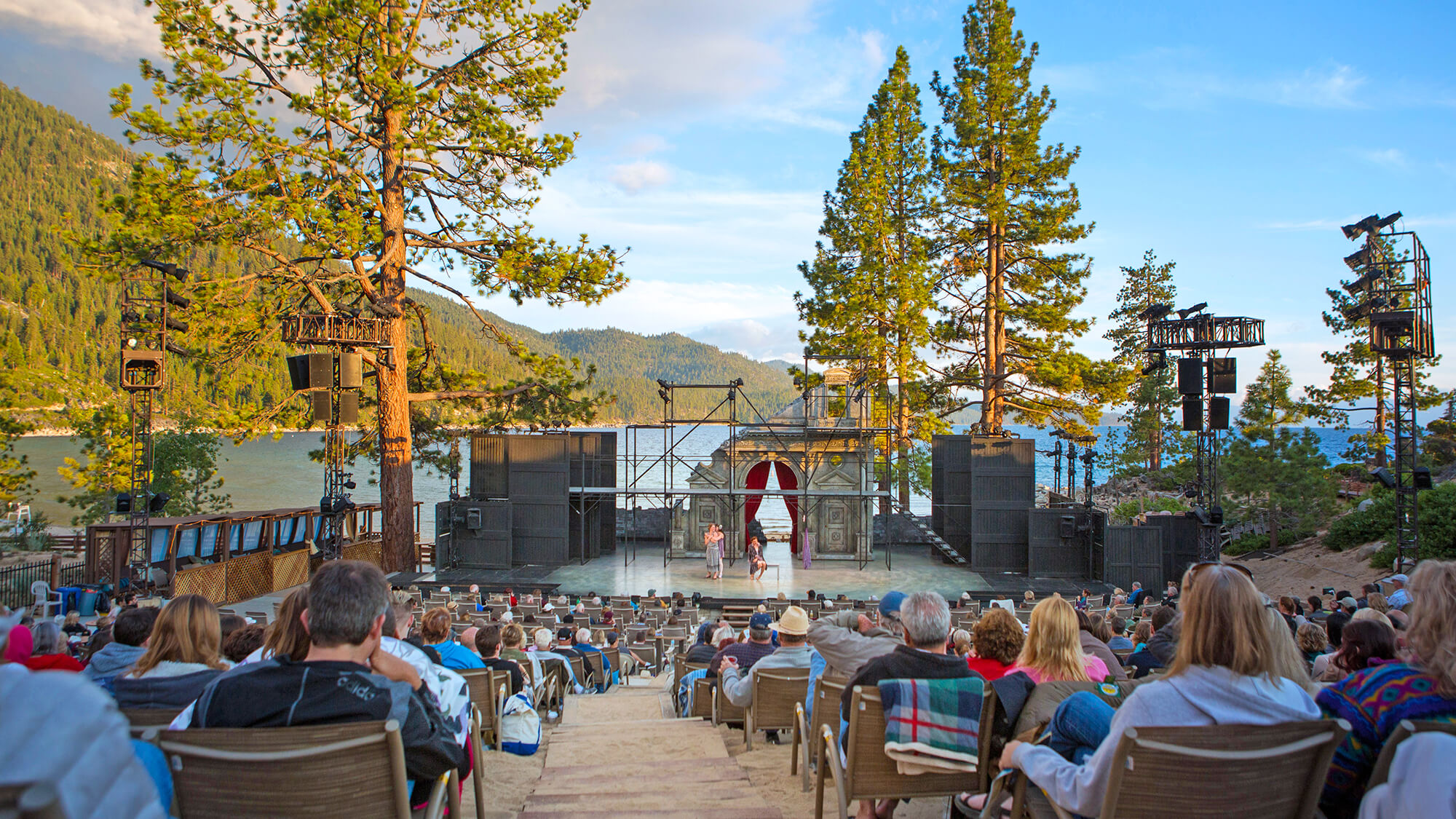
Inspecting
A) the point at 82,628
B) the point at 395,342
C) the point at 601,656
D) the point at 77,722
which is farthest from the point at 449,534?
the point at 77,722

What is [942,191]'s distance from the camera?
23.6m

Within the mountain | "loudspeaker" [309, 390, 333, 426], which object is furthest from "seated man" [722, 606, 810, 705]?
the mountain

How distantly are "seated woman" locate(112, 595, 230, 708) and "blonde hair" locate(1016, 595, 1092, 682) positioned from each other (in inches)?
127

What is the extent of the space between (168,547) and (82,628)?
21.5 feet

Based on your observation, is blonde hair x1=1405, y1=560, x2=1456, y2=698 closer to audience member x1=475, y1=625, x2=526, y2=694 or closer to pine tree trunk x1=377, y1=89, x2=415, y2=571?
audience member x1=475, y1=625, x2=526, y2=694

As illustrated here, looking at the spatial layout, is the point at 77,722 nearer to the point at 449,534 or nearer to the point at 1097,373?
the point at 449,534

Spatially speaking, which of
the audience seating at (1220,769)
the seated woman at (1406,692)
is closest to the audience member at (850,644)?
the audience seating at (1220,769)

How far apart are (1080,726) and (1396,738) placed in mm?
793

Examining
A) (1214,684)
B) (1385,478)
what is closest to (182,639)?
(1214,684)

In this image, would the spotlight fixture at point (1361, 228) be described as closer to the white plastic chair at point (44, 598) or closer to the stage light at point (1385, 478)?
the stage light at point (1385, 478)

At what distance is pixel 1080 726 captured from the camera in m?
2.49

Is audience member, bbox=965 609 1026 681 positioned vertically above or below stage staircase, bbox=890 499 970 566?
above

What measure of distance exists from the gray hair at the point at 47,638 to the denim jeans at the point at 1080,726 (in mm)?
5243

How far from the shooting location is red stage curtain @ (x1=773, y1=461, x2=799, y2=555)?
2198cm
